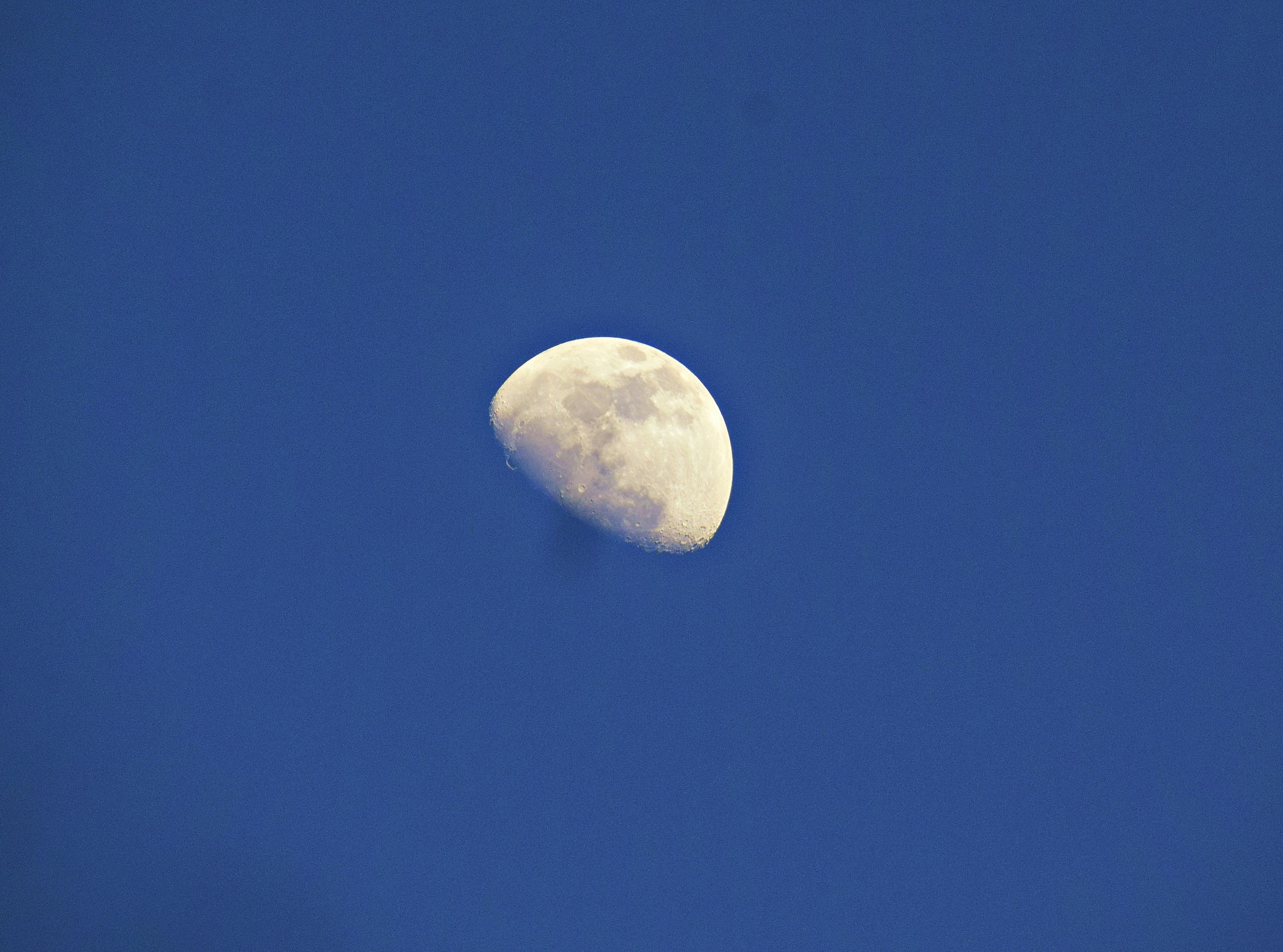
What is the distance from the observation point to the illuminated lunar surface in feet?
25.1

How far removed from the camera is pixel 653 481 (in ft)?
25.6

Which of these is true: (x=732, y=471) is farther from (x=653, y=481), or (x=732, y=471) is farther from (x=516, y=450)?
(x=516, y=450)

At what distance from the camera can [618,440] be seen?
7.72 m

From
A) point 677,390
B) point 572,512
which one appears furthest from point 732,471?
point 572,512

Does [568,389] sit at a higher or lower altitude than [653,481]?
higher

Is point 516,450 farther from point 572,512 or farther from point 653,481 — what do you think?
point 653,481

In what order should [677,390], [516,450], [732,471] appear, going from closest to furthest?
[516,450], [677,390], [732,471]

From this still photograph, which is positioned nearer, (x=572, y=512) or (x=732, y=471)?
(x=572, y=512)

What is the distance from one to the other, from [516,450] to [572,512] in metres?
0.73

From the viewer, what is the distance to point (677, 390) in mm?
8352

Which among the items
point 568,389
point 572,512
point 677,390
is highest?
point 677,390

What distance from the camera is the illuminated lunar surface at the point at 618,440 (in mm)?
7652

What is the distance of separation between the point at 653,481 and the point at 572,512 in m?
0.76

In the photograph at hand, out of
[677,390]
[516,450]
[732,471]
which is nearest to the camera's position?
[516,450]
